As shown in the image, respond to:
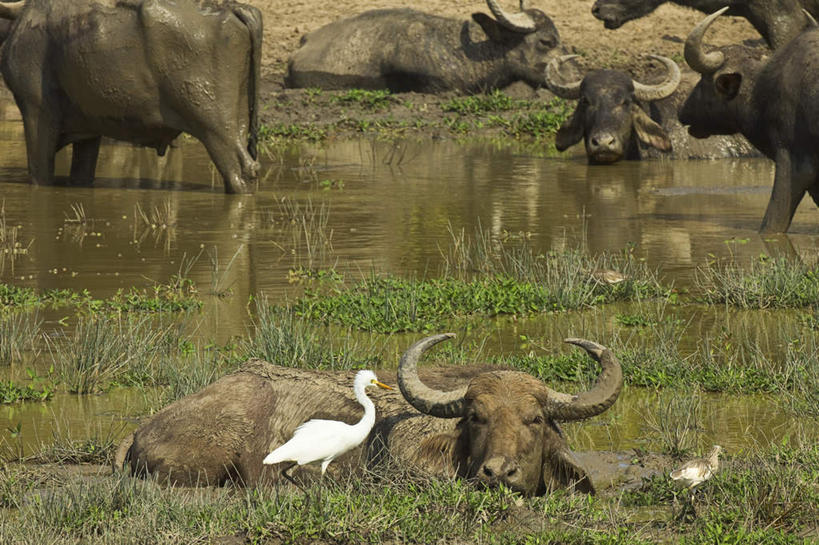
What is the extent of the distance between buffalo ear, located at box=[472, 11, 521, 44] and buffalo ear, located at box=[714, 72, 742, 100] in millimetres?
10232

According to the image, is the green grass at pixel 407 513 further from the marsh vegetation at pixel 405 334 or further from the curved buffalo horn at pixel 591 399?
the curved buffalo horn at pixel 591 399

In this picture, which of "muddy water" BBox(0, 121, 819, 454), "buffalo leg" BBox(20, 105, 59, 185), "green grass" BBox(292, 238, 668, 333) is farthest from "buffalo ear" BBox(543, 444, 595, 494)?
"buffalo leg" BBox(20, 105, 59, 185)

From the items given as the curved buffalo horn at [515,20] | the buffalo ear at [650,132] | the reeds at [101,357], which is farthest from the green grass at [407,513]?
the curved buffalo horn at [515,20]

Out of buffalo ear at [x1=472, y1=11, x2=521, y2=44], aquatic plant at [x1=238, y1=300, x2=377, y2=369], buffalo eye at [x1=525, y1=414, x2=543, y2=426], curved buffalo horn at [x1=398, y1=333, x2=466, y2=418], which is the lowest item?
buffalo ear at [x1=472, y1=11, x2=521, y2=44]

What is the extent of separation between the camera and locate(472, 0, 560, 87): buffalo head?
23.0 m

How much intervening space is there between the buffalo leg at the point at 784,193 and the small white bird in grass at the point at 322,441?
7.76 metres

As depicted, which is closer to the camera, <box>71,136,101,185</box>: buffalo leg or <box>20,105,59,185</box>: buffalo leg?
<box>20,105,59,185</box>: buffalo leg

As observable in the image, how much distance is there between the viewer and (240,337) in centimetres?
852

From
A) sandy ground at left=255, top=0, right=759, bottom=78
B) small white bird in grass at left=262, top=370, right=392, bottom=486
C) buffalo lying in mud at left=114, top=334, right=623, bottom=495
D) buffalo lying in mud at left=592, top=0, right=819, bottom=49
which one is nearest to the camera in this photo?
small white bird in grass at left=262, top=370, right=392, bottom=486

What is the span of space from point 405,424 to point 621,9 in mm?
15598

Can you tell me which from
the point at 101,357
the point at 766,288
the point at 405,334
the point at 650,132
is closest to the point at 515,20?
the point at 650,132

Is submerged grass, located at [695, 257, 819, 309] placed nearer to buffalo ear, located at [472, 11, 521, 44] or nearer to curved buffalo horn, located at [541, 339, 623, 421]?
curved buffalo horn, located at [541, 339, 623, 421]

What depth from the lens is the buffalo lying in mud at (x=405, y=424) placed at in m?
5.42

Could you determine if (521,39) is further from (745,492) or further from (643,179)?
(745,492)
